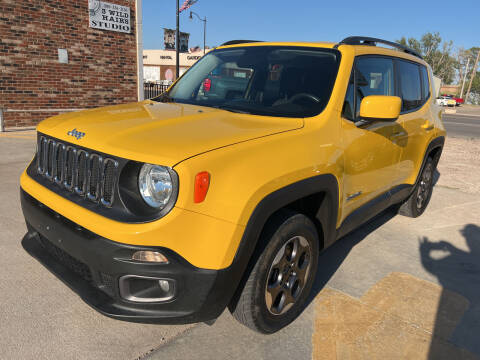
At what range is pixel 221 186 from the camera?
6.32 ft

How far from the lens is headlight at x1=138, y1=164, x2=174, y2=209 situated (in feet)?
6.26

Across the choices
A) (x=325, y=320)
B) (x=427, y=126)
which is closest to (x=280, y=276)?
(x=325, y=320)

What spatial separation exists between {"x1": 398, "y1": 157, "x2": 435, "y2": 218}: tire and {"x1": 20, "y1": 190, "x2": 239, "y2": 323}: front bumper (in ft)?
11.3

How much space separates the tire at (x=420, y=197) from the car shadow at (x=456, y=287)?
56 centimetres

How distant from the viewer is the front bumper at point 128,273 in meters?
1.89

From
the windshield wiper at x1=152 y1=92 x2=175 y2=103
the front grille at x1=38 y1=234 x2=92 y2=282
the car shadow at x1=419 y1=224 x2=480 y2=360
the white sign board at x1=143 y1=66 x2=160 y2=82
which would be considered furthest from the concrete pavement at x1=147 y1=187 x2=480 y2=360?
the white sign board at x1=143 y1=66 x2=160 y2=82

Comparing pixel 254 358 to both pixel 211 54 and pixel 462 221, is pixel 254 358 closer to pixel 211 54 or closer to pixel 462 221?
pixel 211 54

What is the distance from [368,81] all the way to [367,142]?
544 mm

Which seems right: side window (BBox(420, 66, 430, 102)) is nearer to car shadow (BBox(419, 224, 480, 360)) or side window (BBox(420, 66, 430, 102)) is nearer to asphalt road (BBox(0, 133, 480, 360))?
car shadow (BBox(419, 224, 480, 360))

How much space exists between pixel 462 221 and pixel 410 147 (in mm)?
1777

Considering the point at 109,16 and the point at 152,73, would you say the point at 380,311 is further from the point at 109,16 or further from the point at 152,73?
the point at 152,73

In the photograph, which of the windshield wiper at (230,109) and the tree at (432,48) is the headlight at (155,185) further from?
the tree at (432,48)

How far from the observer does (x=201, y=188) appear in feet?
6.14

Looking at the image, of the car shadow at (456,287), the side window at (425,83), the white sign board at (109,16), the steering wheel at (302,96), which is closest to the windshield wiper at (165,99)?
the steering wheel at (302,96)
